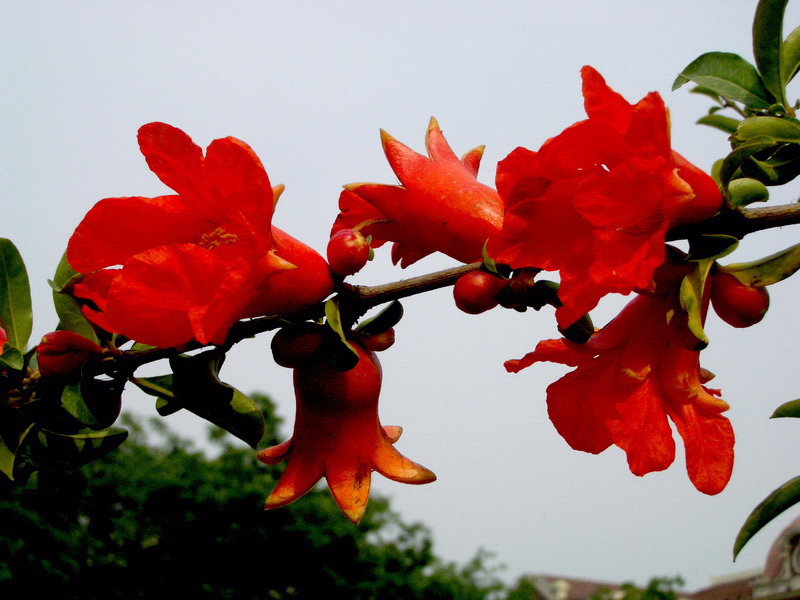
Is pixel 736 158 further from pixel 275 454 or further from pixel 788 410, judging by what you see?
pixel 275 454

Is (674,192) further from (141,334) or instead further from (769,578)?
(769,578)

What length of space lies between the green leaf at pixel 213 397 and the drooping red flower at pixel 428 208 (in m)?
0.31

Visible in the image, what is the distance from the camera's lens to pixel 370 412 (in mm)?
1106

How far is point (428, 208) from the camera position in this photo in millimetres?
987

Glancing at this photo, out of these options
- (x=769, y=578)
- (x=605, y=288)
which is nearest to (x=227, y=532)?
(x=605, y=288)

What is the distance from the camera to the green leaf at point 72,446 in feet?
4.16

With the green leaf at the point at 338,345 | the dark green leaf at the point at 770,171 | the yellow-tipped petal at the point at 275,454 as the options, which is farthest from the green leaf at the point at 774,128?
the yellow-tipped petal at the point at 275,454

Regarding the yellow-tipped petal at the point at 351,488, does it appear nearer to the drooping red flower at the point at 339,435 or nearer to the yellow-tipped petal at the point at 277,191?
the drooping red flower at the point at 339,435

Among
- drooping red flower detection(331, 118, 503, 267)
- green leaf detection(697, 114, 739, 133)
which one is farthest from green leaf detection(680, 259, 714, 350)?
green leaf detection(697, 114, 739, 133)

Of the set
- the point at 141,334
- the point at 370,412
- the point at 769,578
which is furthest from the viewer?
the point at 769,578

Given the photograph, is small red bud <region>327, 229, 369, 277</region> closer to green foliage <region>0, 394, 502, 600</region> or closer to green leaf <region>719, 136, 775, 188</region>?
green leaf <region>719, 136, 775, 188</region>

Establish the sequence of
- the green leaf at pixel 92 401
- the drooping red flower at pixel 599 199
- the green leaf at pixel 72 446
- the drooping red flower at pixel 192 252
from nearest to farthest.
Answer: the drooping red flower at pixel 599 199 → the drooping red flower at pixel 192 252 → the green leaf at pixel 92 401 → the green leaf at pixel 72 446

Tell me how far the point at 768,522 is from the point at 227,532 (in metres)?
7.59

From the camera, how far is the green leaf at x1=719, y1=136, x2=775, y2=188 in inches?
A: 31.4
